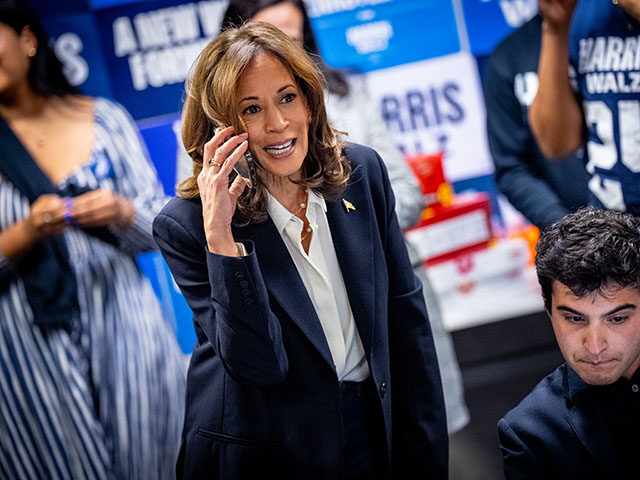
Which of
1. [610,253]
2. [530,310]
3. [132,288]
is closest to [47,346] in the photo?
[132,288]

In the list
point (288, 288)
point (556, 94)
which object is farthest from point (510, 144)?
point (288, 288)

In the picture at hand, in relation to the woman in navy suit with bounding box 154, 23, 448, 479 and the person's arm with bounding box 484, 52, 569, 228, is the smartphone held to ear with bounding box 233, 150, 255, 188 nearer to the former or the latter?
the woman in navy suit with bounding box 154, 23, 448, 479

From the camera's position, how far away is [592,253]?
5.50ft

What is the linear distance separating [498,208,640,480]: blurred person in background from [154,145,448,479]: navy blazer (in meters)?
0.35

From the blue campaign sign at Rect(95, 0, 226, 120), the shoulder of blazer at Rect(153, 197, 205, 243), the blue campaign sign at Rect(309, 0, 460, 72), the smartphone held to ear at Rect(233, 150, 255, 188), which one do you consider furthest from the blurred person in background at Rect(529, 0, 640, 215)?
the blue campaign sign at Rect(95, 0, 226, 120)

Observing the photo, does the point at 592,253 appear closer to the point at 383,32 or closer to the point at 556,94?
the point at 556,94

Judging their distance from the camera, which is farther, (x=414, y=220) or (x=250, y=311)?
(x=414, y=220)

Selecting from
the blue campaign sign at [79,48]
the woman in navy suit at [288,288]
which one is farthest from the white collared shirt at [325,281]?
the blue campaign sign at [79,48]

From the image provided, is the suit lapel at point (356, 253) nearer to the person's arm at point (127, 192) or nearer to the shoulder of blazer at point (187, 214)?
the shoulder of blazer at point (187, 214)

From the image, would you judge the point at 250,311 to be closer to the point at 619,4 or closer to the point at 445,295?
the point at 619,4

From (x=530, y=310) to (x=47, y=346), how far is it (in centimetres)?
227

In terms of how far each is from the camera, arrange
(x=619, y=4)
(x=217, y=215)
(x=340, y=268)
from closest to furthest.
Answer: (x=217, y=215) → (x=340, y=268) → (x=619, y=4)

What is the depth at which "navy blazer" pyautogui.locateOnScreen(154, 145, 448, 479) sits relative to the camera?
1.70 metres

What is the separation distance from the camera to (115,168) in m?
2.98
